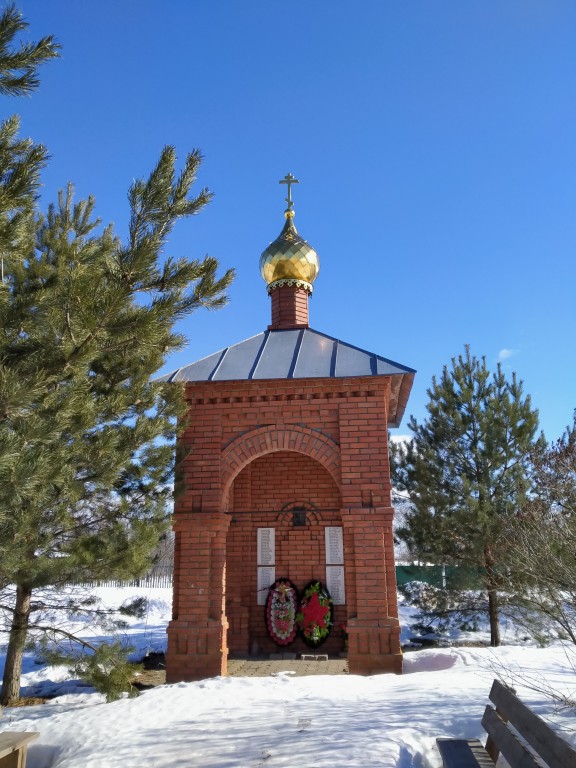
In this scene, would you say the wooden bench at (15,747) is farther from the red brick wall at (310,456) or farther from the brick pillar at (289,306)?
the brick pillar at (289,306)

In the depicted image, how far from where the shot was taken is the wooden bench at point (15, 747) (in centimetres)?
356

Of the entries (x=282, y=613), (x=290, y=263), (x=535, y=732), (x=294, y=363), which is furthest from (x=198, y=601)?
(x=290, y=263)

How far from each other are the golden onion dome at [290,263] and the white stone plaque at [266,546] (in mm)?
3893

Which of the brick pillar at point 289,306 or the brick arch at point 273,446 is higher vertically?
the brick pillar at point 289,306

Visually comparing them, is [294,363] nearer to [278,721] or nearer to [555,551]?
[555,551]

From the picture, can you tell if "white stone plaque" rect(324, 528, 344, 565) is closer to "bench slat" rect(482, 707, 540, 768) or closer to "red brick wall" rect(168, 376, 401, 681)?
"red brick wall" rect(168, 376, 401, 681)

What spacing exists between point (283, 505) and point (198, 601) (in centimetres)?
272

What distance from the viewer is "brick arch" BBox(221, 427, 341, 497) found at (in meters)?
7.12

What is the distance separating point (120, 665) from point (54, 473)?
2310mm

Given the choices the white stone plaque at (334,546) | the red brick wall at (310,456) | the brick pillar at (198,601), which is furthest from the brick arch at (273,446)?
the white stone plaque at (334,546)

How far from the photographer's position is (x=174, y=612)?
680 cm

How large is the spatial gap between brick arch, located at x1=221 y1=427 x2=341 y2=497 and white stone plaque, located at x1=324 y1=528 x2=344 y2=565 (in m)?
2.16

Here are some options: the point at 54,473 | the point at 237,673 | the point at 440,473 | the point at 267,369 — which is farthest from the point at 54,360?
the point at 440,473

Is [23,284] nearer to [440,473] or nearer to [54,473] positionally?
[54,473]
